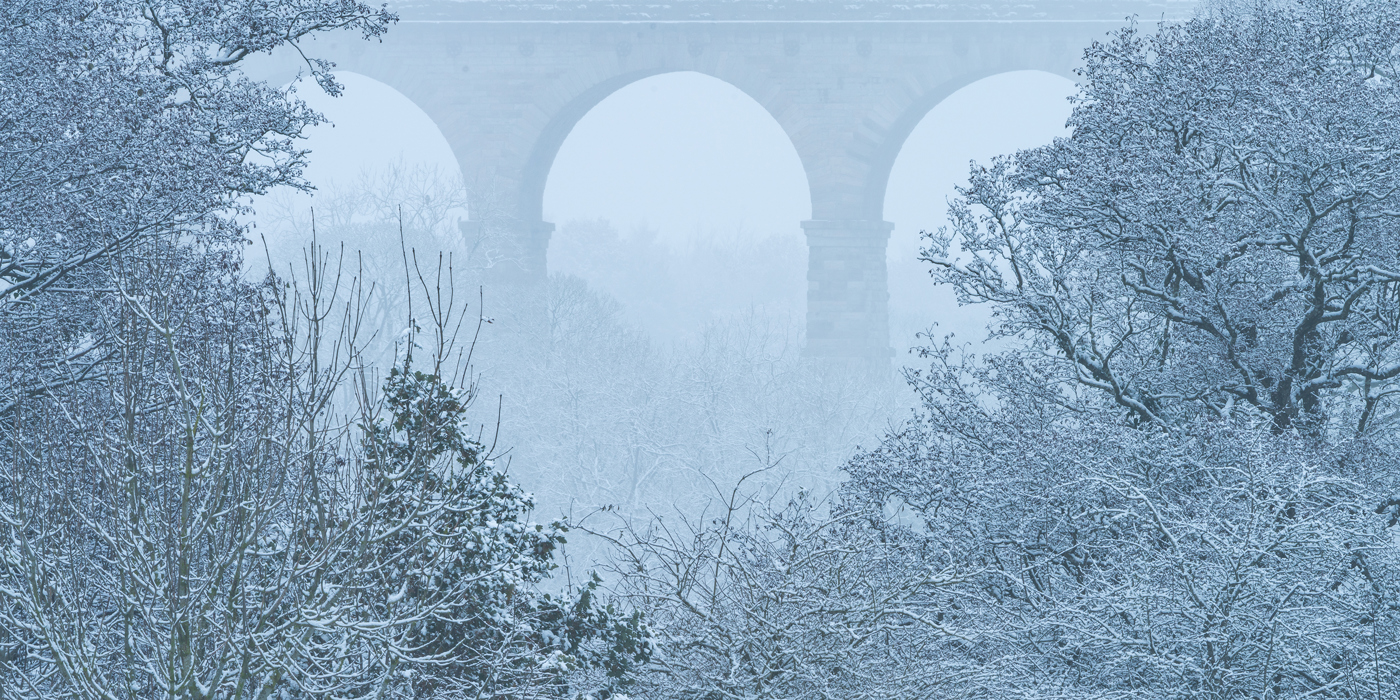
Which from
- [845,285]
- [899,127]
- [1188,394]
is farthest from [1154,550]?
[899,127]

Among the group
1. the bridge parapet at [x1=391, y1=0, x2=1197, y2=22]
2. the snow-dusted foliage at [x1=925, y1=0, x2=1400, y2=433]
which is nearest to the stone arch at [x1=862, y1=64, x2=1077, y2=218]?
the bridge parapet at [x1=391, y1=0, x2=1197, y2=22]

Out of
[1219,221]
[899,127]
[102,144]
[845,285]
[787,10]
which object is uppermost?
[787,10]

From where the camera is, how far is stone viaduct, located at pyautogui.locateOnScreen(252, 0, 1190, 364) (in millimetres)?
27141

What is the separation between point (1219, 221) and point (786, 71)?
1999 cm

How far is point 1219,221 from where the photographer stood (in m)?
9.02

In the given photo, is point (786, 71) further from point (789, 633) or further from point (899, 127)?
point (789, 633)

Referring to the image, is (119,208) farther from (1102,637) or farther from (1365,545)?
(1365,545)

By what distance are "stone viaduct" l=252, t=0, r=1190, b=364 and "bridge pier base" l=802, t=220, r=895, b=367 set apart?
0.03 m

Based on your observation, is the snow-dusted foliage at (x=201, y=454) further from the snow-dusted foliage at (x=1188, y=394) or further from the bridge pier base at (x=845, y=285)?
the bridge pier base at (x=845, y=285)

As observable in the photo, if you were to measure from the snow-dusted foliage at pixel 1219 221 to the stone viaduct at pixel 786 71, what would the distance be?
1705cm

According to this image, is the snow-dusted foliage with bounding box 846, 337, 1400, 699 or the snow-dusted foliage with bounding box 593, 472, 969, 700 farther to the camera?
the snow-dusted foliage with bounding box 846, 337, 1400, 699

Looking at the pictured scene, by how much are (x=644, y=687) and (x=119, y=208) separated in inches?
183

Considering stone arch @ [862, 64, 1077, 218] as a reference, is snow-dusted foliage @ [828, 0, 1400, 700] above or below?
below

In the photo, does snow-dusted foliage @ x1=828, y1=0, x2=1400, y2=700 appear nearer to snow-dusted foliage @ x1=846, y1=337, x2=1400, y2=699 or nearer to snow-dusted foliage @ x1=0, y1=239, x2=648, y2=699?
snow-dusted foliage @ x1=846, y1=337, x2=1400, y2=699
